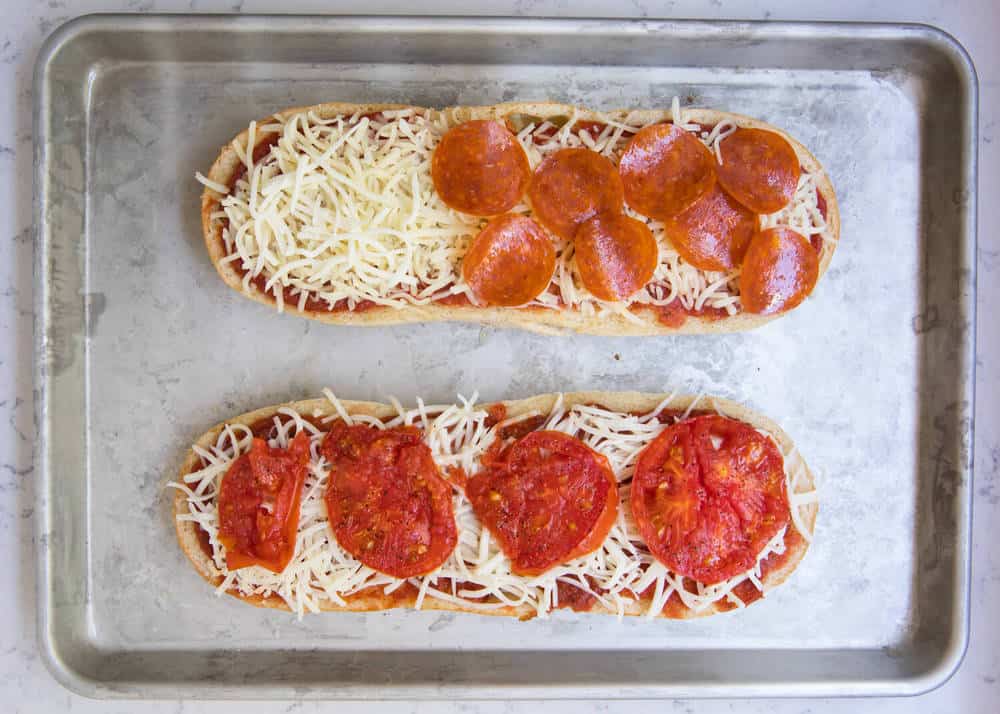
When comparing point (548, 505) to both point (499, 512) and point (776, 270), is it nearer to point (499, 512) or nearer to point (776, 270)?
point (499, 512)

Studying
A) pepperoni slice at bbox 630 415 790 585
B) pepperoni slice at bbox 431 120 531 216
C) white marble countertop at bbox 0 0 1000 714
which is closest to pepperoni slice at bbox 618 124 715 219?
pepperoni slice at bbox 431 120 531 216

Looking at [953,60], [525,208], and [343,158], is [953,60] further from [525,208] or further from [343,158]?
[343,158]

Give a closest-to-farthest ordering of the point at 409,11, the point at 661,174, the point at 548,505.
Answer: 1. the point at 548,505
2. the point at 661,174
3. the point at 409,11

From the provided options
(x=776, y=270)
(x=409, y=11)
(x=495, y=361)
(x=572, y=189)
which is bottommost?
(x=495, y=361)

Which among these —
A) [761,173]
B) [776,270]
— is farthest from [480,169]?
[776,270]

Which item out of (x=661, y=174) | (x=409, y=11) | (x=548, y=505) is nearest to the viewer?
(x=548, y=505)

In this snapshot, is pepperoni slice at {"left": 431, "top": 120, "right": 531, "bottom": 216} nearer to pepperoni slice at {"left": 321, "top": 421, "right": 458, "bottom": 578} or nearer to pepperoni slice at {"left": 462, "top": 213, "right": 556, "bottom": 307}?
pepperoni slice at {"left": 462, "top": 213, "right": 556, "bottom": 307}

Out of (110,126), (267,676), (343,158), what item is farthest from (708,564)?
(110,126)
